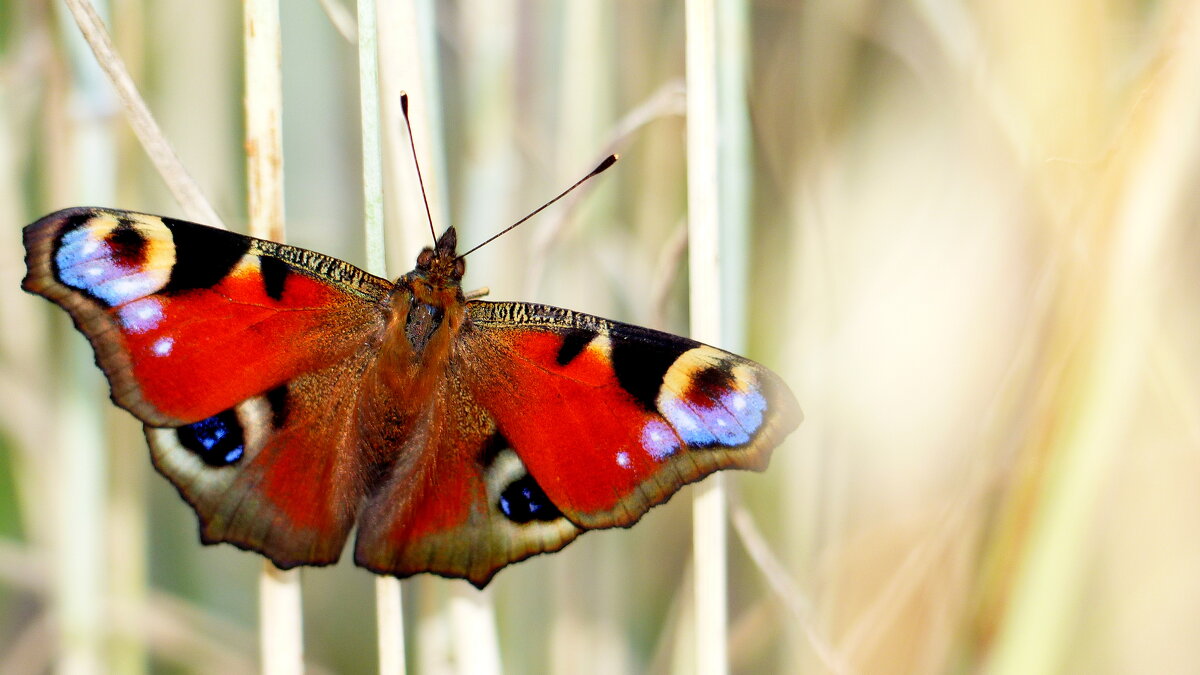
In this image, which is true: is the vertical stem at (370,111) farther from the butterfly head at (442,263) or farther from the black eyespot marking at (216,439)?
the black eyespot marking at (216,439)

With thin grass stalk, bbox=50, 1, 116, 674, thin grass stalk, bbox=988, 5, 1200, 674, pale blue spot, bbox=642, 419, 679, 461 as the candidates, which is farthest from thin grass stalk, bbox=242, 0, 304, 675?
thin grass stalk, bbox=988, 5, 1200, 674

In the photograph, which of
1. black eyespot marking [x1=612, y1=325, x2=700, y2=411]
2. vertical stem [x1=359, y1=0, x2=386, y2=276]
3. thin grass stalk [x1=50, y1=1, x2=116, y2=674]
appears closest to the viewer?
vertical stem [x1=359, y1=0, x2=386, y2=276]

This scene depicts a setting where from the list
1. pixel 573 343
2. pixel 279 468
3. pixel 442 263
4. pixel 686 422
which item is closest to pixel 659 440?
pixel 686 422

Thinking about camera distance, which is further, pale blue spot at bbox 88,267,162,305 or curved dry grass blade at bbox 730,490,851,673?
curved dry grass blade at bbox 730,490,851,673

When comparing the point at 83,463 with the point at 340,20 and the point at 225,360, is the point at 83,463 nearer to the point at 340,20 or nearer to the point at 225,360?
the point at 225,360

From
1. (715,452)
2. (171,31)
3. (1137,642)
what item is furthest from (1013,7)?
(171,31)

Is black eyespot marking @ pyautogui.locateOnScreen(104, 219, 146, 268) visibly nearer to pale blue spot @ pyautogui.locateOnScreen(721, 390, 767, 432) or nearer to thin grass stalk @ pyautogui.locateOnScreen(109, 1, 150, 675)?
thin grass stalk @ pyautogui.locateOnScreen(109, 1, 150, 675)
